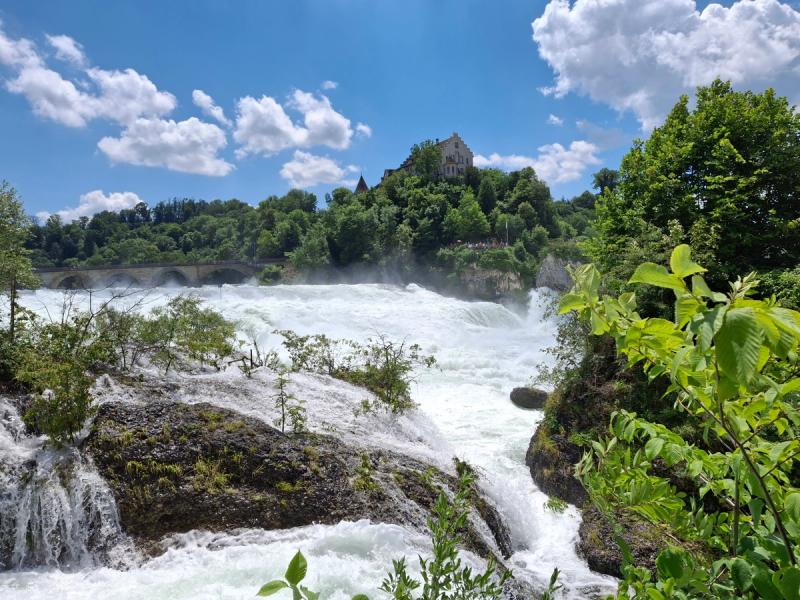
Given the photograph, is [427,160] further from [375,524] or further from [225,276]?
[375,524]

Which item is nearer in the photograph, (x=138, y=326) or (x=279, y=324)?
(x=138, y=326)

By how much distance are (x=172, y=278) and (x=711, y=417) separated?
5635 cm

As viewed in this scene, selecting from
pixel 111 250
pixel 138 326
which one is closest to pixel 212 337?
pixel 138 326

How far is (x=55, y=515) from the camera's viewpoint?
596cm

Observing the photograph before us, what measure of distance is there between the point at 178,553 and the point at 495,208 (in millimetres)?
53904

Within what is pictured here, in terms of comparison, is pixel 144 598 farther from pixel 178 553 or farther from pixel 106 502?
pixel 106 502

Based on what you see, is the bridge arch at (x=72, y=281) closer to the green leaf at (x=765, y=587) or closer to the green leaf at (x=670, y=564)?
the green leaf at (x=670, y=564)

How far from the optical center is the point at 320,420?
924cm

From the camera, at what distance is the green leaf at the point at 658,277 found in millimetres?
1182

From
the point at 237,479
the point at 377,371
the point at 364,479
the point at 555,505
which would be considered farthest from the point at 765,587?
the point at 377,371

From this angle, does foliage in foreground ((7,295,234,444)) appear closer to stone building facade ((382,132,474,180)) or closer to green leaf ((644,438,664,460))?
green leaf ((644,438,664,460))

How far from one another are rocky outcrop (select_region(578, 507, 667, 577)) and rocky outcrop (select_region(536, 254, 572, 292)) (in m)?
32.6

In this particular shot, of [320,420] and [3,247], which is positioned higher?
[3,247]

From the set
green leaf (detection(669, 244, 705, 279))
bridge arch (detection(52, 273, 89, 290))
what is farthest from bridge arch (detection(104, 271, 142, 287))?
green leaf (detection(669, 244, 705, 279))
